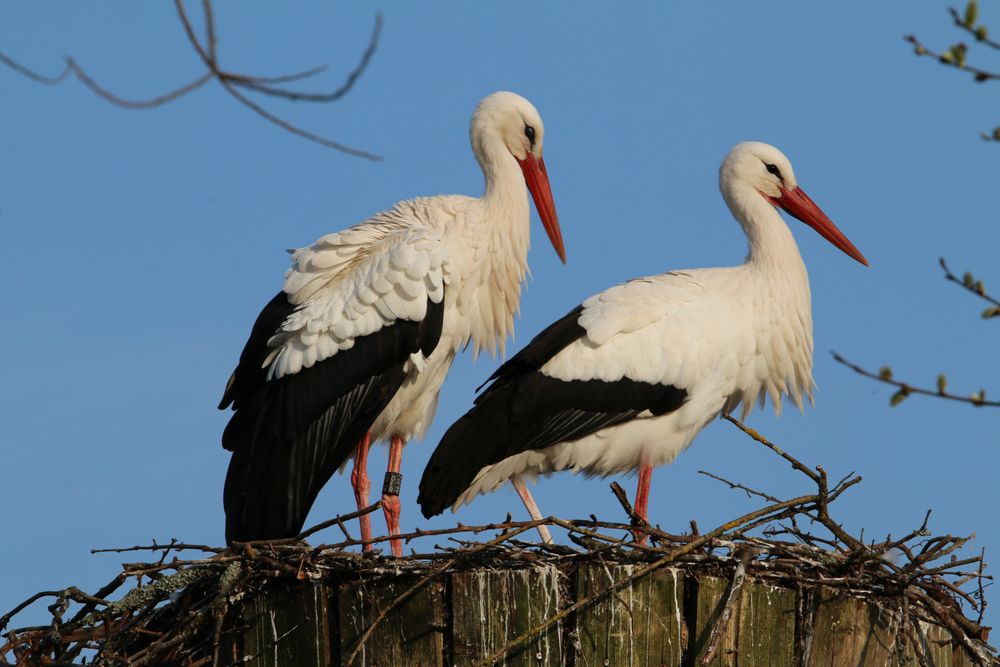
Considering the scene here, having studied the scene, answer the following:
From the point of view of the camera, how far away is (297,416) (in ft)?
21.6

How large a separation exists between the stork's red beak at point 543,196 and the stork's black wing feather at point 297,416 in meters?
1.21

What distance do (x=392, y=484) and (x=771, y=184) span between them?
9.07ft

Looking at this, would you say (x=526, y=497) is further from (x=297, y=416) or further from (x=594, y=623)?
(x=594, y=623)

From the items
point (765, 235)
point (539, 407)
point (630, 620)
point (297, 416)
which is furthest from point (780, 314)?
point (630, 620)

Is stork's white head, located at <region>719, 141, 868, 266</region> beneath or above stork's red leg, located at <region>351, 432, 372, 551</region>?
above

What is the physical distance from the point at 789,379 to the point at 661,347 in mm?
839

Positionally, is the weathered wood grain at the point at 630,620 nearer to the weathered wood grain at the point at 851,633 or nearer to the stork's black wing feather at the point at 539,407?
the weathered wood grain at the point at 851,633

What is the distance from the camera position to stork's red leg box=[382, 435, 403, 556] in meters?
7.08

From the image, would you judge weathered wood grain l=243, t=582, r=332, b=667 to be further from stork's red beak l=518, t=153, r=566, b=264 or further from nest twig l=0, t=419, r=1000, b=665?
stork's red beak l=518, t=153, r=566, b=264

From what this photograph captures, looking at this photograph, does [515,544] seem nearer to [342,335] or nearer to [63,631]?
[63,631]

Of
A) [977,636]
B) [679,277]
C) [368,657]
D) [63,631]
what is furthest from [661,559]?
[679,277]

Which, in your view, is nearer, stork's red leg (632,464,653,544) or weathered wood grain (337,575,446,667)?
weathered wood grain (337,575,446,667)

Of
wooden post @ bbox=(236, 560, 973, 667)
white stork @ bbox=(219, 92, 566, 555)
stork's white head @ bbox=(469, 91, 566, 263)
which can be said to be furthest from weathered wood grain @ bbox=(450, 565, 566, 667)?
stork's white head @ bbox=(469, 91, 566, 263)

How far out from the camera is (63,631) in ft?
16.4
